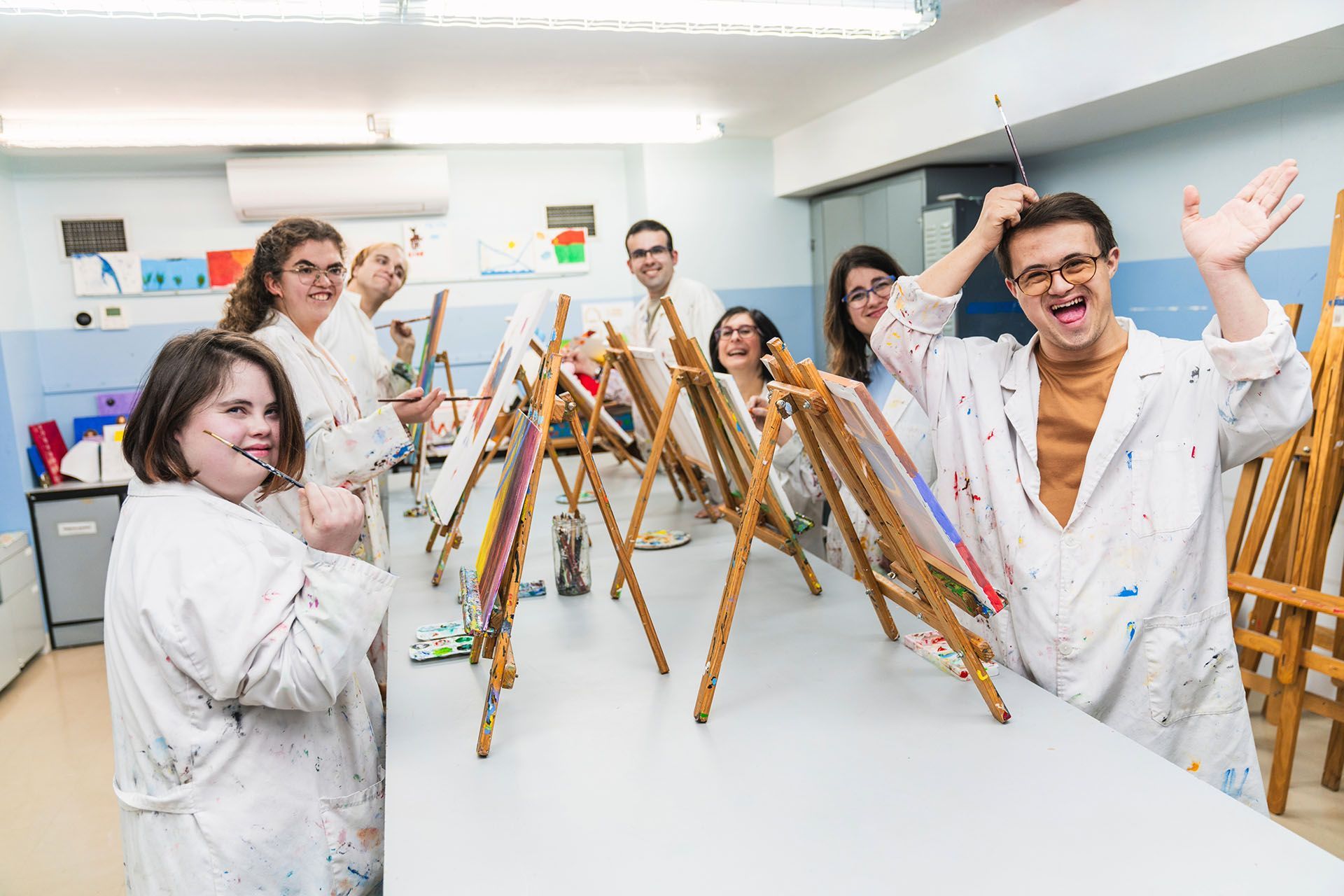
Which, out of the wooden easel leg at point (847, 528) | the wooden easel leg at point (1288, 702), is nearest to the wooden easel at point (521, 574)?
the wooden easel leg at point (847, 528)

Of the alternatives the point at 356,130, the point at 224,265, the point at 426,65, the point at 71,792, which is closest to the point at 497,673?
the point at 71,792

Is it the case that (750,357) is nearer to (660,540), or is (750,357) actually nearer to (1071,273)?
(660,540)

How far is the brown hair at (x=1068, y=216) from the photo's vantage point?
164 cm

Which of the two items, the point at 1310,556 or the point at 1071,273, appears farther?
the point at 1310,556

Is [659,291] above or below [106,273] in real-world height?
below

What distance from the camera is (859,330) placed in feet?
8.38

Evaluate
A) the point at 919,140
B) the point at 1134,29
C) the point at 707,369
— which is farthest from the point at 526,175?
the point at 707,369

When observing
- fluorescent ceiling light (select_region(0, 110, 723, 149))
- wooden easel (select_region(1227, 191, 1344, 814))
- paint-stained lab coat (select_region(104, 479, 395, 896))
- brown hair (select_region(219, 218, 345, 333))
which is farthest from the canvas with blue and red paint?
fluorescent ceiling light (select_region(0, 110, 723, 149))

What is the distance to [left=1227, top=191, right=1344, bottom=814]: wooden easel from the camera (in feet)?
8.28

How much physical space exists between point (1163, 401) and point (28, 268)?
20.2 ft

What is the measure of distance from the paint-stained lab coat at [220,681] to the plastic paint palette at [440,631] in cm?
65

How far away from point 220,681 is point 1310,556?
9.34 ft

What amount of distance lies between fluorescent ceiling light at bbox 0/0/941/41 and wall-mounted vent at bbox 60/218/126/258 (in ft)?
10.1

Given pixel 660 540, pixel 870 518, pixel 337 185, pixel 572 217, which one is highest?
pixel 337 185
